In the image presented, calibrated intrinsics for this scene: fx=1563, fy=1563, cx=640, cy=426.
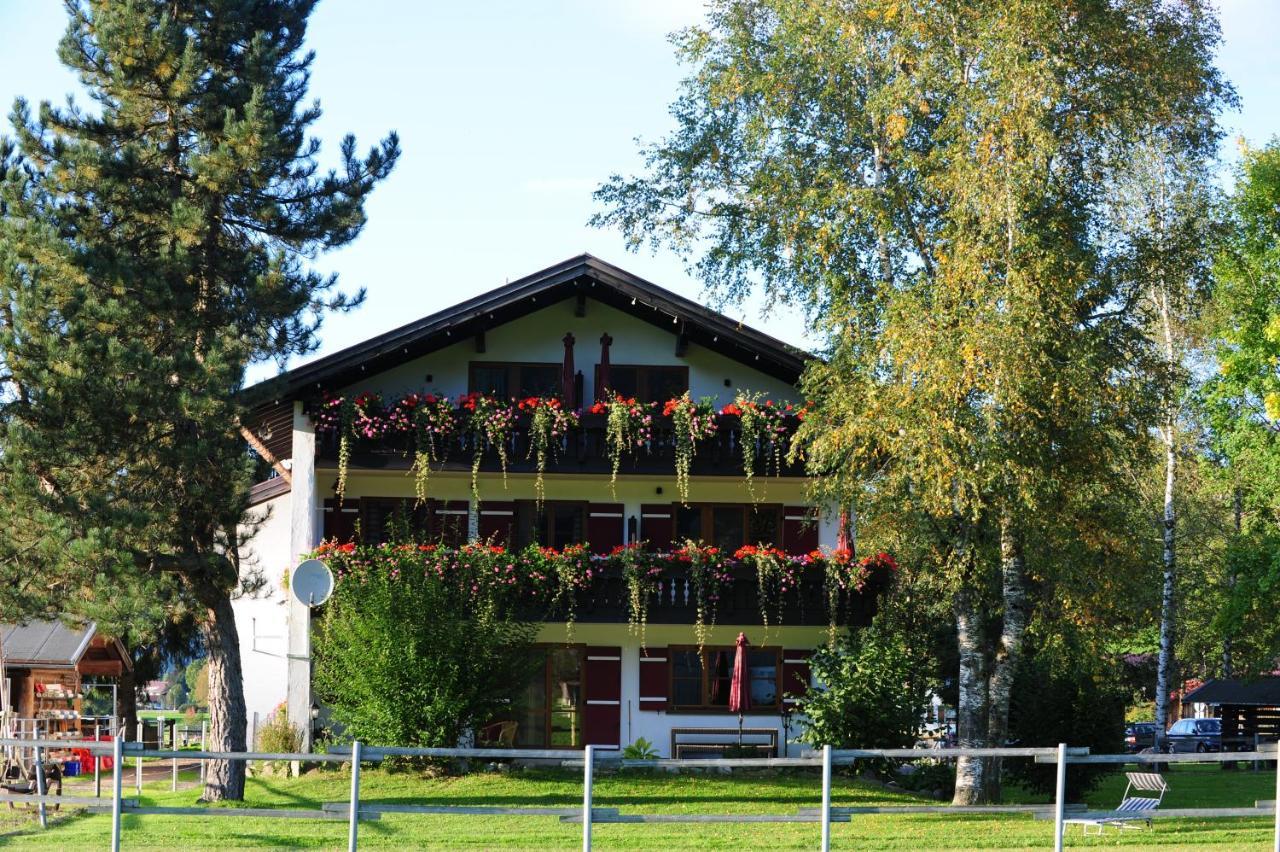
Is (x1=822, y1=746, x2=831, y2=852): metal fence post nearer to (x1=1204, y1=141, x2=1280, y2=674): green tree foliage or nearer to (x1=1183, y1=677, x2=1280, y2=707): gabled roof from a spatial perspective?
(x1=1204, y1=141, x2=1280, y2=674): green tree foliage

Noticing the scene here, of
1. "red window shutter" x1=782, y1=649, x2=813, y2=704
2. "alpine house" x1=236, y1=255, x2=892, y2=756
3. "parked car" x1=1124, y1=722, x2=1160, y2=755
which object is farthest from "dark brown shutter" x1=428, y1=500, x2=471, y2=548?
"parked car" x1=1124, y1=722, x2=1160, y2=755

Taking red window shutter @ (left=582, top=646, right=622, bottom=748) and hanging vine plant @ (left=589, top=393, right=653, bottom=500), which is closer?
hanging vine plant @ (left=589, top=393, right=653, bottom=500)

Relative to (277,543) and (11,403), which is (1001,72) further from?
(277,543)

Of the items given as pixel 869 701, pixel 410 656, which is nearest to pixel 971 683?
pixel 869 701

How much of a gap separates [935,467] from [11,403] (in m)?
13.3

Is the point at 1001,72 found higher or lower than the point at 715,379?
higher

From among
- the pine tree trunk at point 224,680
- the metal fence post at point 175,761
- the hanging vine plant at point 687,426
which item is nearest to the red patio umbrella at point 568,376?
the hanging vine plant at point 687,426

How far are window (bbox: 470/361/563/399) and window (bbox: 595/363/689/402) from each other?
3.79ft

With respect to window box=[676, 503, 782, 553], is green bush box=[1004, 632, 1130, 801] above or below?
below

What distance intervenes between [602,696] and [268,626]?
8.61 metres

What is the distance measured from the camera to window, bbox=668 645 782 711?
29.4 metres

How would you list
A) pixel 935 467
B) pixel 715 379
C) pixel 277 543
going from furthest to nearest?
pixel 277 543 → pixel 715 379 → pixel 935 467

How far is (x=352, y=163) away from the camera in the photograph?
25.5 metres

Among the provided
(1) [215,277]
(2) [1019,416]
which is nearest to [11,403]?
(1) [215,277]
